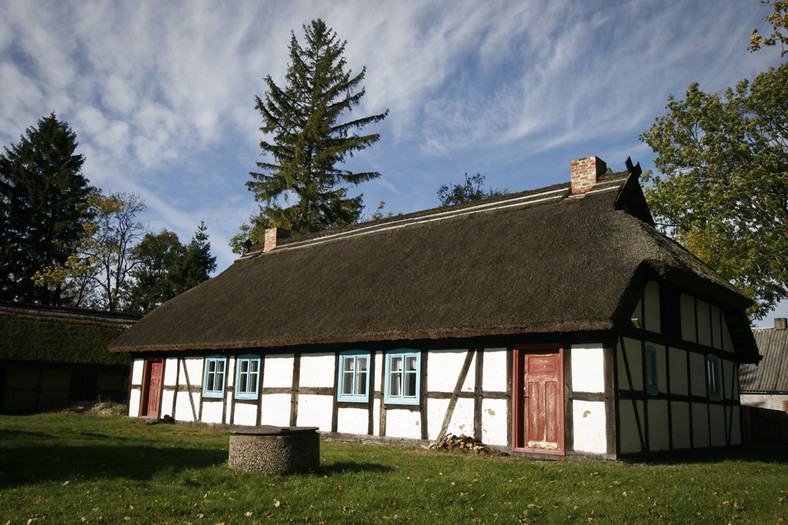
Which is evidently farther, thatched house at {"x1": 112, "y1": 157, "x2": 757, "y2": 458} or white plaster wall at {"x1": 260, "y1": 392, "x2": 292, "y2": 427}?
white plaster wall at {"x1": 260, "y1": 392, "x2": 292, "y2": 427}

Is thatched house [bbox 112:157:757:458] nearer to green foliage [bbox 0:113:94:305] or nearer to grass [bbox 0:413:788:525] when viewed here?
grass [bbox 0:413:788:525]

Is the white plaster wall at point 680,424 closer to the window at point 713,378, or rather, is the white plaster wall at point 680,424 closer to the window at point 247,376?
the window at point 713,378

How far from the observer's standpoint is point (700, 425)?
1513 centimetres

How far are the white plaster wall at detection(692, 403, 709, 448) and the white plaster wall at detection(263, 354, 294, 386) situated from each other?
956 centimetres

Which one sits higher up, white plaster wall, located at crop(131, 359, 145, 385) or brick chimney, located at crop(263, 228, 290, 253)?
brick chimney, located at crop(263, 228, 290, 253)

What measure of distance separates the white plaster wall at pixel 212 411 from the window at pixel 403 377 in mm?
6175

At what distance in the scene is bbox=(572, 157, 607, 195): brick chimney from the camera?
1619 centimetres

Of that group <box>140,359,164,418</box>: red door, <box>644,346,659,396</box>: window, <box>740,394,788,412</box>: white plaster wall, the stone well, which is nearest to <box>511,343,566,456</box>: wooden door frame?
<box>644,346,659,396</box>: window

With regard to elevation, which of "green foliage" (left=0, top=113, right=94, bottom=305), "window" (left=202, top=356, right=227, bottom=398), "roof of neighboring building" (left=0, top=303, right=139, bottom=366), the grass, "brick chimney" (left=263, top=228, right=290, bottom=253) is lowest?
the grass

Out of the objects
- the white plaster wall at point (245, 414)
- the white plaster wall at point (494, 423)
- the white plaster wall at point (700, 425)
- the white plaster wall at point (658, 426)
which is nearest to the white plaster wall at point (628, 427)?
the white plaster wall at point (658, 426)

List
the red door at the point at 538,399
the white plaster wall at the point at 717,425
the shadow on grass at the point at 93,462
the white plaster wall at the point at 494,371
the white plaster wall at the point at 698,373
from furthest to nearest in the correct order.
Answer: the white plaster wall at the point at 717,425 < the white plaster wall at the point at 698,373 < the white plaster wall at the point at 494,371 < the red door at the point at 538,399 < the shadow on grass at the point at 93,462

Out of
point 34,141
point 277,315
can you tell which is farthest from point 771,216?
point 34,141

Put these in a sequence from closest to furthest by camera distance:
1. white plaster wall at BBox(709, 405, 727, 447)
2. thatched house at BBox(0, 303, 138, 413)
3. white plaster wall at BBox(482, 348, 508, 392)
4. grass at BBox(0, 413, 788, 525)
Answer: grass at BBox(0, 413, 788, 525), white plaster wall at BBox(482, 348, 508, 392), white plaster wall at BBox(709, 405, 727, 447), thatched house at BBox(0, 303, 138, 413)

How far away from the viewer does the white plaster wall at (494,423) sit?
40.6ft
